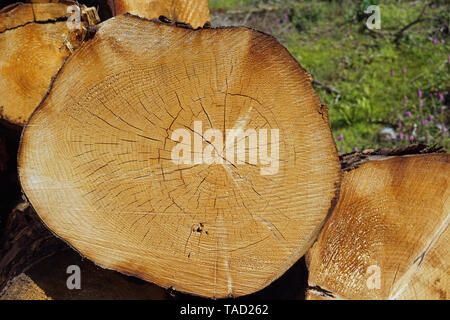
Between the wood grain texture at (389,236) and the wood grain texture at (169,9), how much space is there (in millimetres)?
1092

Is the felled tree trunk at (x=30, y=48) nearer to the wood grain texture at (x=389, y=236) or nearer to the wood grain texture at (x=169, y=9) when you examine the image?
the wood grain texture at (x=169, y=9)

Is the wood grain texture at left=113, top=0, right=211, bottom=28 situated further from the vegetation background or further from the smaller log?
the vegetation background

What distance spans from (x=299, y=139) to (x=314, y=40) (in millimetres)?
3324

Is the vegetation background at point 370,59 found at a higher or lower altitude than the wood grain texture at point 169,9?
lower

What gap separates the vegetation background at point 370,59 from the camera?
3480mm

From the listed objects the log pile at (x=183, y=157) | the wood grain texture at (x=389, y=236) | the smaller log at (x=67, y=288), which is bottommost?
the smaller log at (x=67, y=288)

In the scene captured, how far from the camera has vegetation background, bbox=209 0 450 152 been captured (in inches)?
137

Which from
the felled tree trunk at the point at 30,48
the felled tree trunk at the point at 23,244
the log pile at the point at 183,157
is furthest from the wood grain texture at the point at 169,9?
the felled tree trunk at the point at 23,244

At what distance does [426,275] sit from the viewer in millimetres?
1642

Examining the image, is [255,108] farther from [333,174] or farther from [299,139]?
[333,174]

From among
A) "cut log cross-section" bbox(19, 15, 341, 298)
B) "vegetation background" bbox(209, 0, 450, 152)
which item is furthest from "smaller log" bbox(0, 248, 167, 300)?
"vegetation background" bbox(209, 0, 450, 152)

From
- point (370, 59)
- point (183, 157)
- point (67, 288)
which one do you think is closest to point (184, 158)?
point (183, 157)

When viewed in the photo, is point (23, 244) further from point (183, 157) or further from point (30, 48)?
point (183, 157)
